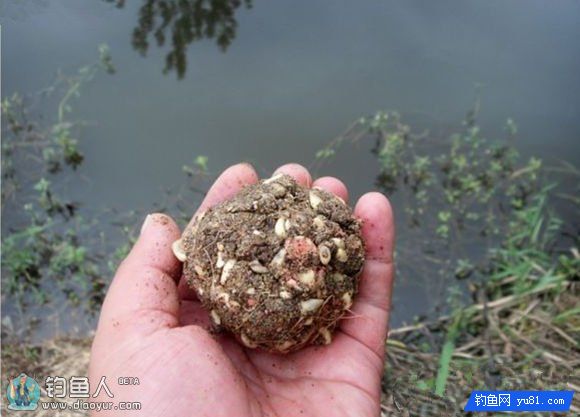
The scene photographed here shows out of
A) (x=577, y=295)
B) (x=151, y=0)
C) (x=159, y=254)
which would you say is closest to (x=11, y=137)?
(x=151, y=0)

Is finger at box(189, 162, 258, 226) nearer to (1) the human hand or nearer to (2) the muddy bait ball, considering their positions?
(1) the human hand

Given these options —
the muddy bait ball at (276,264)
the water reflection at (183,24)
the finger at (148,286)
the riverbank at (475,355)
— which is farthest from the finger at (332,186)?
the water reflection at (183,24)

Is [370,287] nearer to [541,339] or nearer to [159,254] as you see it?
[159,254]

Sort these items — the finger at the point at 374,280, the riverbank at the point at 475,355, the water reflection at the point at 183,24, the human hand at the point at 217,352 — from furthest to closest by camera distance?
the water reflection at the point at 183,24 → the riverbank at the point at 475,355 → the finger at the point at 374,280 → the human hand at the point at 217,352

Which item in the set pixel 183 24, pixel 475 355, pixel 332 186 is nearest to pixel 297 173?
pixel 332 186

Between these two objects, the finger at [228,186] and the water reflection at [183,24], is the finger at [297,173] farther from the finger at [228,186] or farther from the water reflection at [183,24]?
the water reflection at [183,24]

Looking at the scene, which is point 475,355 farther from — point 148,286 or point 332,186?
point 148,286

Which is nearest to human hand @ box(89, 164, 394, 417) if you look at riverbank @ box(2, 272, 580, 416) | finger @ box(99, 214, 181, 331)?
finger @ box(99, 214, 181, 331)
